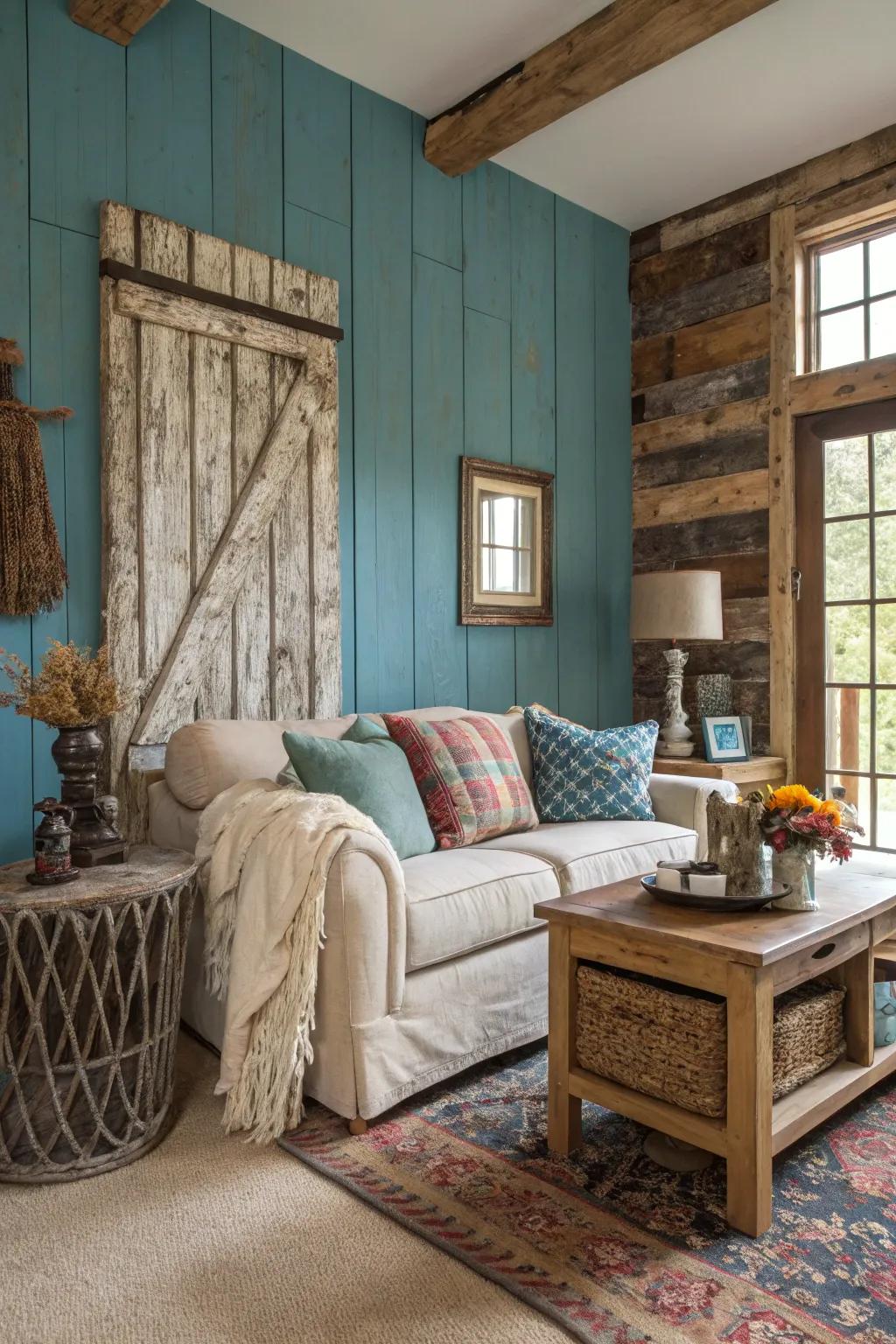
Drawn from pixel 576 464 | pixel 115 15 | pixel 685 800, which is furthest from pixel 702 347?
pixel 115 15

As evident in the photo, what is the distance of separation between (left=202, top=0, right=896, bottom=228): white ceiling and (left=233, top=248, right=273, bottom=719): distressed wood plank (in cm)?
80

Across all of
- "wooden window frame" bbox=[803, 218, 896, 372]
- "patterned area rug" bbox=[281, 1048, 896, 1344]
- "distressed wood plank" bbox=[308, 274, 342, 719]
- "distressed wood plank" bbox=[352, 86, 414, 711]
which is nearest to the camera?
"patterned area rug" bbox=[281, 1048, 896, 1344]

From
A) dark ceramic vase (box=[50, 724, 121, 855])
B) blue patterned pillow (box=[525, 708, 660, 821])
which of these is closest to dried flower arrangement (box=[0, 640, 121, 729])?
dark ceramic vase (box=[50, 724, 121, 855])

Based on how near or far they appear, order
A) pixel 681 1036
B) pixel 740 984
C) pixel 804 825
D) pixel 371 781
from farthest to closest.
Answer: pixel 371 781
pixel 804 825
pixel 681 1036
pixel 740 984

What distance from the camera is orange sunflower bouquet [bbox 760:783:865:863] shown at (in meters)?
1.96

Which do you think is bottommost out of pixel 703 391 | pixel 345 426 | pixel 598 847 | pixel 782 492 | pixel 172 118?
pixel 598 847

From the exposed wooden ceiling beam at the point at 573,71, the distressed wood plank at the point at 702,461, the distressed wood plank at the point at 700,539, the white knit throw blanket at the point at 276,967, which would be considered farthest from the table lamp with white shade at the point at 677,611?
the white knit throw blanket at the point at 276,967

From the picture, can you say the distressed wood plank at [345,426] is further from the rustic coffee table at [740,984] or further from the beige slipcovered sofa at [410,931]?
the rustic coffee table at [740,984]

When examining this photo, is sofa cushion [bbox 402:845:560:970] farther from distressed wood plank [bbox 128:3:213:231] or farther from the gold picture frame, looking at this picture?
distressed wood plank [bbox 128:3:213:231]

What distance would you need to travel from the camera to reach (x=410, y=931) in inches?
84.1

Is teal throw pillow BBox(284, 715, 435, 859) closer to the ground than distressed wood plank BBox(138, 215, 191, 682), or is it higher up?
closer to the ground

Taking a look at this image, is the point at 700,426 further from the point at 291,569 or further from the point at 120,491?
the point at 120,491

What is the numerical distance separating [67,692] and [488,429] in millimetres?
2267

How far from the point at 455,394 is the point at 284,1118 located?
106 inches
